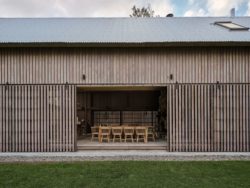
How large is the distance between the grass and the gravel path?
70cm

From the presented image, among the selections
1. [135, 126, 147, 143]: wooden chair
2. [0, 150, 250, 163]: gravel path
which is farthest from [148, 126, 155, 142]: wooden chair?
[0, 150, 250, 163]: gravel path

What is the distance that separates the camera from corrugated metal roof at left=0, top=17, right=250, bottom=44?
12.4 m

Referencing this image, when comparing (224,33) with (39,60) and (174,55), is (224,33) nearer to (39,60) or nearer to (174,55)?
(174,55)

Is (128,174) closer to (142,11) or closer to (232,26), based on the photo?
(232,26)

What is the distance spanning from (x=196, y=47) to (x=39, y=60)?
5.66 meters

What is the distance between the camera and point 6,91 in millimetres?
12570

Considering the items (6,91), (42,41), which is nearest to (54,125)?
(6,91)

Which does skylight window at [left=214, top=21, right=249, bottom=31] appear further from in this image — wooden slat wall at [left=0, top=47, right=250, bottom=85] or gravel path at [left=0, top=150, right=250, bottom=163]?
gravel path at [left=0, top=150, right=250, bottom=163]

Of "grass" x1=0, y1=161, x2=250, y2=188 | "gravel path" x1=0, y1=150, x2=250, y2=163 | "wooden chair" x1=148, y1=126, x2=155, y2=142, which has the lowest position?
"grass" x1=0, y1=161, x2=250, y2=188

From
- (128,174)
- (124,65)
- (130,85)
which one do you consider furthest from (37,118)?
(128,174)

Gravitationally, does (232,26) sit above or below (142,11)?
below

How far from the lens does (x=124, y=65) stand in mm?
12609

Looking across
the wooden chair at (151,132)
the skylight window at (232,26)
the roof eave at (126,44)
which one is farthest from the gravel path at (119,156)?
the skylight window at (232,26)

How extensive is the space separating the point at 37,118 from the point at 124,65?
3.64 meters
